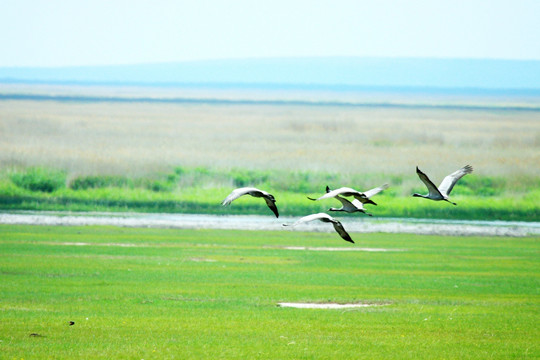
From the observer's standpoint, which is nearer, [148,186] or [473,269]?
[473,269]

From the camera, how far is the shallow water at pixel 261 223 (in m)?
51.5

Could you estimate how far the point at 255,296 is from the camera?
2969 cm

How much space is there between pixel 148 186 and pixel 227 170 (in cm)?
Result: 957

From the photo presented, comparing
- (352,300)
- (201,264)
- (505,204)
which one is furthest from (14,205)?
(352,300)

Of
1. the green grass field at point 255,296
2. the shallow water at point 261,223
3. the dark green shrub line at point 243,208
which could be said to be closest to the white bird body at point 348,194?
the green grass field at point 255,296

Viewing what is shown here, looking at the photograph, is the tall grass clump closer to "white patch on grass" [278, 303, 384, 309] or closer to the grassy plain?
the grassy plain

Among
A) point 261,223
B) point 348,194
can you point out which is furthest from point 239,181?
point 348,194

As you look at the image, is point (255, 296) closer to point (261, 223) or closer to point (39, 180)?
point (261, 223)

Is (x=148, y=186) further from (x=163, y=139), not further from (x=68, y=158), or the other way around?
(x=163, y=139)

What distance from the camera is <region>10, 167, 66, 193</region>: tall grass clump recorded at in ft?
207

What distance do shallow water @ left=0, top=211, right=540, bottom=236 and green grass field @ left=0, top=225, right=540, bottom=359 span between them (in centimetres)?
299

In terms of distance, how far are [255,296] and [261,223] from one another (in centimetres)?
2502

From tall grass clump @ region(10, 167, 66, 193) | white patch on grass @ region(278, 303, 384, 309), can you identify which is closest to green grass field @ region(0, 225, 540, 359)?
white patch on grass @ region(278, 303, 384, 309)

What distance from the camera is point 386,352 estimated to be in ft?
70.3
